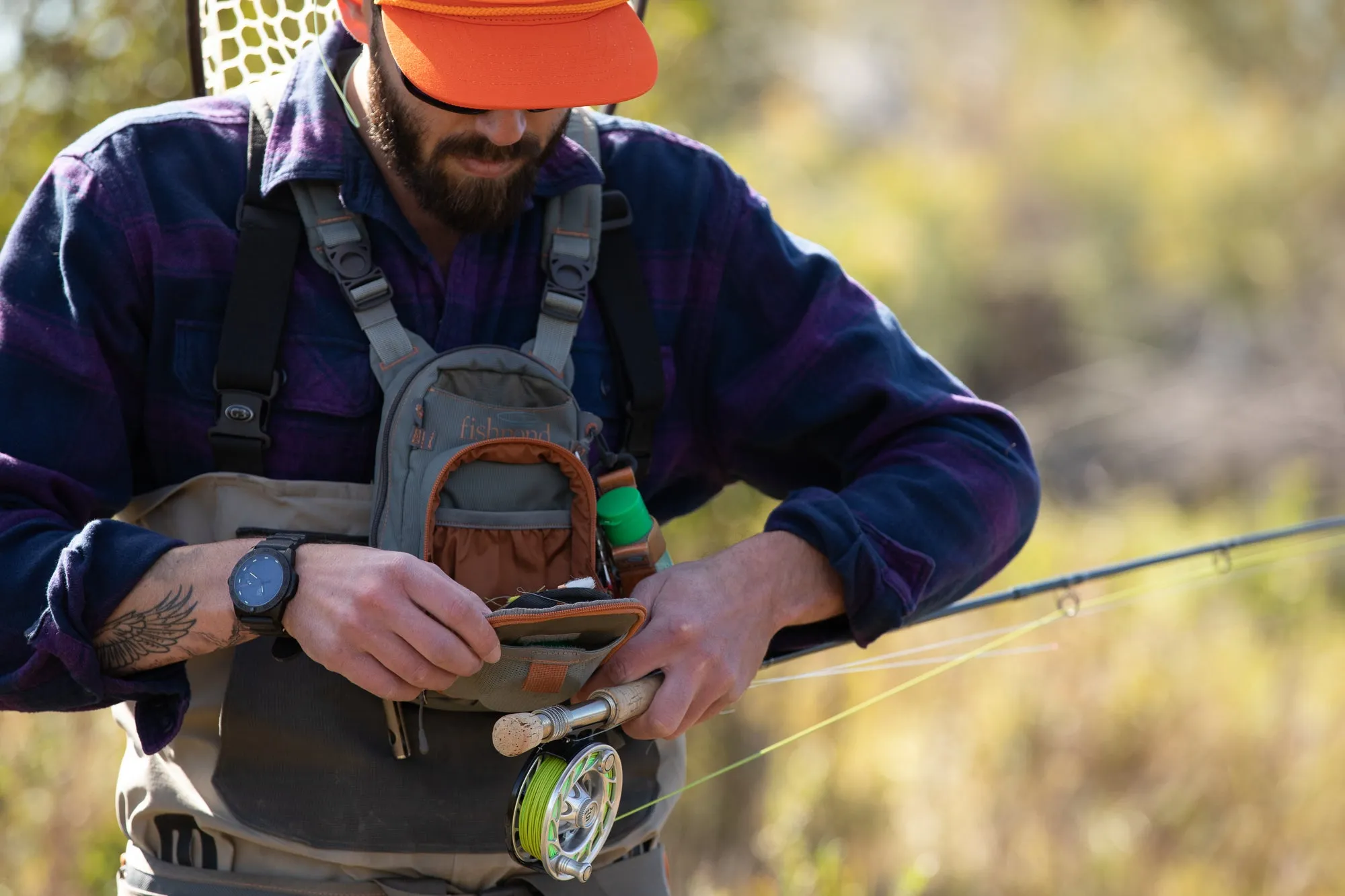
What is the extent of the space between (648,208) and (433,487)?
0.67m

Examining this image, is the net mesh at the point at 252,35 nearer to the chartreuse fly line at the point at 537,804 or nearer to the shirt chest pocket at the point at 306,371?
the shirt chest pocket at the point at 306,371

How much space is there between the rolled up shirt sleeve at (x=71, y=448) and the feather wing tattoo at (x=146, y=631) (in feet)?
0.07

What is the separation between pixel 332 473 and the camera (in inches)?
85.9

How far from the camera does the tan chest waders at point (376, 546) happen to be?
2072 mm

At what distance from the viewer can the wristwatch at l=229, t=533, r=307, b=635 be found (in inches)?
73.2

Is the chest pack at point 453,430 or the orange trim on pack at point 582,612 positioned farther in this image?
the chest pack at point 453,430

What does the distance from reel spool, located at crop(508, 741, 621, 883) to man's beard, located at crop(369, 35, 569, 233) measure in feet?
2.68

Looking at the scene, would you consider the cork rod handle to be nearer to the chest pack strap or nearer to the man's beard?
the chest pack strap

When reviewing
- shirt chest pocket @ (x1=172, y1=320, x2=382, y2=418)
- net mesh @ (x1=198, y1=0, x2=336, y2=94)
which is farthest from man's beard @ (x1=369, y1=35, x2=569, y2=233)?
net mesh @ (x1=198, y1=0, x2=336, y2=94)

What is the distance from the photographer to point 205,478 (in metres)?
2.10

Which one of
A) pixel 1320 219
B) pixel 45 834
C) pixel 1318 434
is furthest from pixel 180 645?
pixel 1320 219

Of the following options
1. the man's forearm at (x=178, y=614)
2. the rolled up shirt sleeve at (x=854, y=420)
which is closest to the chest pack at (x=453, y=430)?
the man's forearm at (x=178, y=614)

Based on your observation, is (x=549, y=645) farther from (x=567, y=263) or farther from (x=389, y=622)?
(x=567, y=263)

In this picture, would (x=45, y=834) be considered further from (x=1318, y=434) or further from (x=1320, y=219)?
(x=1320, y=219)
